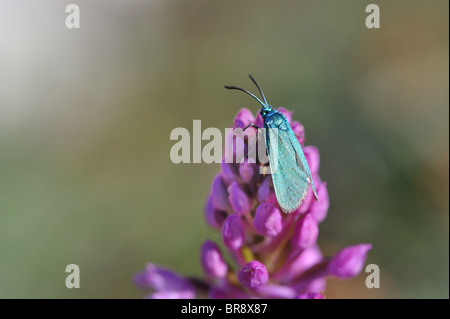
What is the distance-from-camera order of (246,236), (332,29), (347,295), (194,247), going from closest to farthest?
1. (246,236)
2. (347,295)
3. (194,247)
4. (332,29)

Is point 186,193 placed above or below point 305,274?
above

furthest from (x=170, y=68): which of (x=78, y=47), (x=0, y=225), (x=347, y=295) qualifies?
(x=347, y=295)

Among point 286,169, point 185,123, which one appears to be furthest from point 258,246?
point 185,123

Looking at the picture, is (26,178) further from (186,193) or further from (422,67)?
(422,67)

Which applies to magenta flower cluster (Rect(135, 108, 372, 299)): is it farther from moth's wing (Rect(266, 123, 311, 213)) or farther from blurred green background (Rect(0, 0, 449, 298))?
blurred green background (Rect(0, 0, 449, 298))

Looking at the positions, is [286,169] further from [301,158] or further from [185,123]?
[185,123]

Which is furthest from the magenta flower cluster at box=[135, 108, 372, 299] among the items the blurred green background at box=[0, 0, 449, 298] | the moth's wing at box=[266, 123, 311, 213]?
the blurred green background at box=[0, 0, 449, 298]
